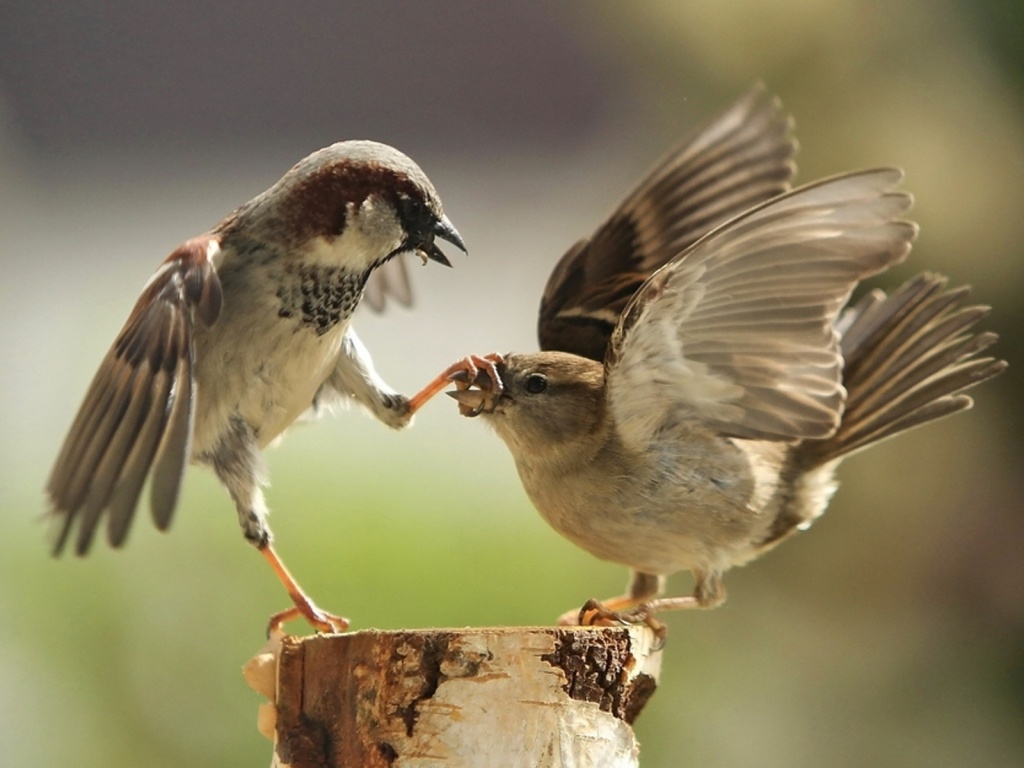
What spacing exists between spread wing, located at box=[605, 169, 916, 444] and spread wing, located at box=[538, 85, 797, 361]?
259mm

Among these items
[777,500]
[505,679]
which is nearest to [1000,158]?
[777,500]

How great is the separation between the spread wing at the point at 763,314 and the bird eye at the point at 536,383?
10 centimetres

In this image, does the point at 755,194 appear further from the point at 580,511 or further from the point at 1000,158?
the point at 1000,158

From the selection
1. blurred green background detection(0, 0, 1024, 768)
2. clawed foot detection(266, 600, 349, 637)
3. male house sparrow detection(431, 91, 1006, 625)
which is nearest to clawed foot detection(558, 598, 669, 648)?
male house sparrow detection(431, 91, 1006, 625)

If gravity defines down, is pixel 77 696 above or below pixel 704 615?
below

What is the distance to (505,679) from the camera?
1227 mm

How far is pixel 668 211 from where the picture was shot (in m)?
1.87

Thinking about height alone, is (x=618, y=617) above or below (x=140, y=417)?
below

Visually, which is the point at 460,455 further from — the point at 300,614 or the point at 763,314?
the point at 763,314

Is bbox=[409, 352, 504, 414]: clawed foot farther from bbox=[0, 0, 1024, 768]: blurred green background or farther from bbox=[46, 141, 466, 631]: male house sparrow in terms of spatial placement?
bbox=[0, 0, 1024, 768]: blurred green background

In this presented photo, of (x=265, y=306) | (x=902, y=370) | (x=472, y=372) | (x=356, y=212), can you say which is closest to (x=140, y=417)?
(x=265, y=306)

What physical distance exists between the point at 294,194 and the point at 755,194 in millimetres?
724

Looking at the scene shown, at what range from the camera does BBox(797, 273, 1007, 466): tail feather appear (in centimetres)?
182

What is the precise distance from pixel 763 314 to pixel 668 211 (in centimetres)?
44
